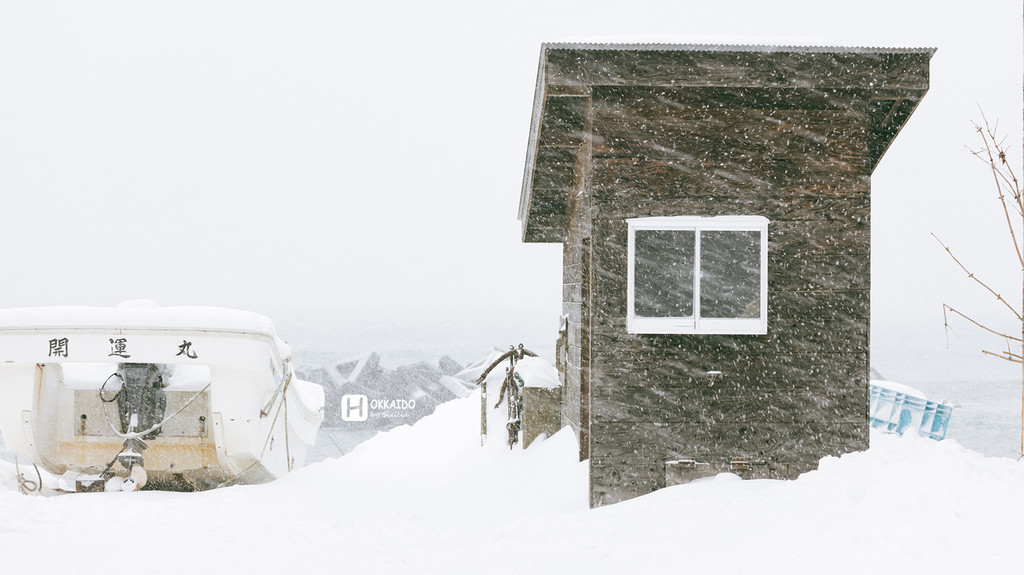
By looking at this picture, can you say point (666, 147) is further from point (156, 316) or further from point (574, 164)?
point (156, 316)

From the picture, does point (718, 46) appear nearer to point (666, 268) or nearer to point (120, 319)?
point (666, 268)

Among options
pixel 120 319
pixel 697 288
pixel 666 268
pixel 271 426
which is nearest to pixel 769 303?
pixel 697 288

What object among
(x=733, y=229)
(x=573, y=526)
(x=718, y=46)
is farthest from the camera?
(x=733, y=229)

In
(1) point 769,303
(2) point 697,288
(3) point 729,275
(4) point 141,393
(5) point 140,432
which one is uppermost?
(3) point 729,275

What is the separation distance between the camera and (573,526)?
21.0 ft

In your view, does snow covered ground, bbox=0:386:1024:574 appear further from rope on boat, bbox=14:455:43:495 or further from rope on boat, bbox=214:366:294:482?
rope on boat, bbox=14:455:43:495

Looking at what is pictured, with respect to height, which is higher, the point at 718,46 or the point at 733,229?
the point at 718,46

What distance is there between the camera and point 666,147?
7.49 metres

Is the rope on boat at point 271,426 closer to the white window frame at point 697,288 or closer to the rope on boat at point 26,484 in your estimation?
the rope on boat at point 26,484

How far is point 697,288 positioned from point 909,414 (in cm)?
1215

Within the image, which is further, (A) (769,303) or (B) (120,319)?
(B) (120,319)

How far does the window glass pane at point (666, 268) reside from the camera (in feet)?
26.2

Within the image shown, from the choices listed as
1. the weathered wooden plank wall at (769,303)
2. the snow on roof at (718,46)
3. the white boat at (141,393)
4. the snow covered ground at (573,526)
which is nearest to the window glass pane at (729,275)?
the weathered wooden plank wall at (769,303)

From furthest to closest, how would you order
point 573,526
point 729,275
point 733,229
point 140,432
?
point 729,275 < point 140,432 < point 733,229 < point 573,526
